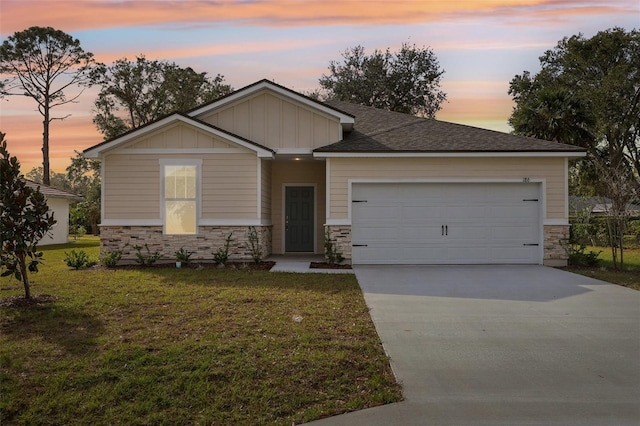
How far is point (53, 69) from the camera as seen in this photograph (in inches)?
1347

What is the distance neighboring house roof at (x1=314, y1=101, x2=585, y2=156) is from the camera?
1328 cm

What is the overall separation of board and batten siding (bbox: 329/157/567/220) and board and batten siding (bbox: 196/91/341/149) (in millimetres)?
1278

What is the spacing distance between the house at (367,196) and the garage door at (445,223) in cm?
3

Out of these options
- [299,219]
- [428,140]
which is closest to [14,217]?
[299,219]

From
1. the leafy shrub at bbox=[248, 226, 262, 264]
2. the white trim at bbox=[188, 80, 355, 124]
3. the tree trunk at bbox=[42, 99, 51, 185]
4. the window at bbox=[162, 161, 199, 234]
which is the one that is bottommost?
the leafy shrub at bbox=[248, 226, 262, 264]

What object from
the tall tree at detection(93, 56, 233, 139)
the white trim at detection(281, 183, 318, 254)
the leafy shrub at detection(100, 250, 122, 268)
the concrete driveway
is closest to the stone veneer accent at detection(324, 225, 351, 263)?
the concrete driveway

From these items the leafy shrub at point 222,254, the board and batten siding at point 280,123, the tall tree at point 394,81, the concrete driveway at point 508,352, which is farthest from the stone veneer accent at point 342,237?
the tall tree at point 394,81

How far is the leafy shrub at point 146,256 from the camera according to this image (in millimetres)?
13000

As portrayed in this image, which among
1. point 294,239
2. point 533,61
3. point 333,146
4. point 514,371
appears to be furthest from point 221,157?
point 533,61

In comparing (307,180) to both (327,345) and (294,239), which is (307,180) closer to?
(294,239)

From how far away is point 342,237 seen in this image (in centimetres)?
1328

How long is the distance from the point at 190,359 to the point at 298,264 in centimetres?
809

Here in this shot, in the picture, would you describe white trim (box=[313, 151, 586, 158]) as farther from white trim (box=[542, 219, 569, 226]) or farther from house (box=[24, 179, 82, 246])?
house (box=[24, 179, 82, 246])

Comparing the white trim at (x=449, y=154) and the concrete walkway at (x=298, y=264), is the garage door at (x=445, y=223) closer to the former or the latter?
the white trim at (x=449, y=154)
